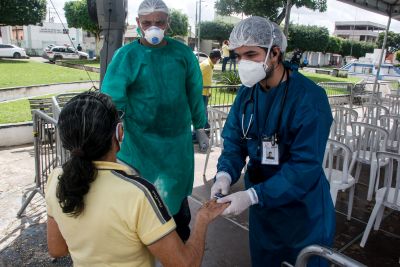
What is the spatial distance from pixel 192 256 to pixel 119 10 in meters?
2.40

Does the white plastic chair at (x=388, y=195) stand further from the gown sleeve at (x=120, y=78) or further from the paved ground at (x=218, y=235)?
the gown sleeve at (x=120, y=78)

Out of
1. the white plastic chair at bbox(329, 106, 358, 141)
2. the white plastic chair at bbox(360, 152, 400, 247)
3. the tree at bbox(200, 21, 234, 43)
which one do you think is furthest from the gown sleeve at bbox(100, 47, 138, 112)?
the tree at bbox(200, 21, 234, 43)

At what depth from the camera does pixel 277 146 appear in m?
1.68

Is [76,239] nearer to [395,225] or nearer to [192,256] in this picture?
[192,256]

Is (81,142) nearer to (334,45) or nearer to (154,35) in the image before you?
(154,35)

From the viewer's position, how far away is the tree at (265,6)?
23875mm

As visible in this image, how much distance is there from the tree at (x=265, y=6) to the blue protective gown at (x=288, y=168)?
900 inches

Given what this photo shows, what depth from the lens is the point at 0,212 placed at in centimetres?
366

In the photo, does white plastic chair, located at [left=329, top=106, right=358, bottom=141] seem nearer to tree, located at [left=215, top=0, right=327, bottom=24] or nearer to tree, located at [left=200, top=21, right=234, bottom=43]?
tree, located at [left=215, top=0, right=327, bottom=24]

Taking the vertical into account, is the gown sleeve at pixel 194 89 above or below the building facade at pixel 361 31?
below

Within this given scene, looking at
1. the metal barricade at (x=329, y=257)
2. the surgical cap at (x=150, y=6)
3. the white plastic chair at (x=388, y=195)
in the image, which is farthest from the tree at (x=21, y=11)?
the metal barricade at (x=329, y=257)

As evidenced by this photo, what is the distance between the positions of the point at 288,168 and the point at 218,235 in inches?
77.4

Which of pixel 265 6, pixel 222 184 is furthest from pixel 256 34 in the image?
pixel 265 6

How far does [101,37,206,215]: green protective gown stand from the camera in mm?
2408
